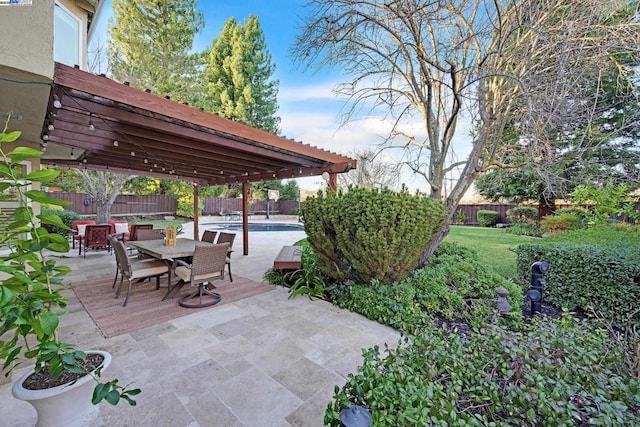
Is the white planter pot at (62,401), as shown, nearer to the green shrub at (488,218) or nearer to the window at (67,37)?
the window at (67,37)

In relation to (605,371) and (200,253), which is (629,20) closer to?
(605,371)

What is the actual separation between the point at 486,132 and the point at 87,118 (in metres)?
5.44

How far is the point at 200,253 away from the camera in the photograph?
12.1ft

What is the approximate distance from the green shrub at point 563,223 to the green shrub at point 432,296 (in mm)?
7956

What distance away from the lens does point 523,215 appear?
1399cm

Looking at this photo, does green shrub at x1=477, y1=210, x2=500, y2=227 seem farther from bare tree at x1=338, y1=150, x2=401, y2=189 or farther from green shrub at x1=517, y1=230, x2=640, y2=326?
green shrub at x1=517, y1=230, x2=640, y2=326

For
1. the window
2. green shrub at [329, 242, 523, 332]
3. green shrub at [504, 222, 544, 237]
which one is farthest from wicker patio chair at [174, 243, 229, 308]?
green shrub at [504, 222, 544, 237]

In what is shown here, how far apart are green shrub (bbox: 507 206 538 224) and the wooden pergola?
1258cm

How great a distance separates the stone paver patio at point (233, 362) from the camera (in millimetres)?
1820

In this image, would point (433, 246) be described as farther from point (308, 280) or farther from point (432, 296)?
point (308, 280)

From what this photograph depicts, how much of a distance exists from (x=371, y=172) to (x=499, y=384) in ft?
47.0

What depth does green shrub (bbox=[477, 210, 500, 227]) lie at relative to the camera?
1609 centimetres

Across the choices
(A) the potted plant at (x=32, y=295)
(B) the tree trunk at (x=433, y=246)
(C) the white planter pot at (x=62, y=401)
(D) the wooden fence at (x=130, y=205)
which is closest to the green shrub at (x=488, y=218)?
→ (B) the tree trunk at (x=433, y=246)

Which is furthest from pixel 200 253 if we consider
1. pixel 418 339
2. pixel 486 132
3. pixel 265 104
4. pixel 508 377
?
pixel 265 104
